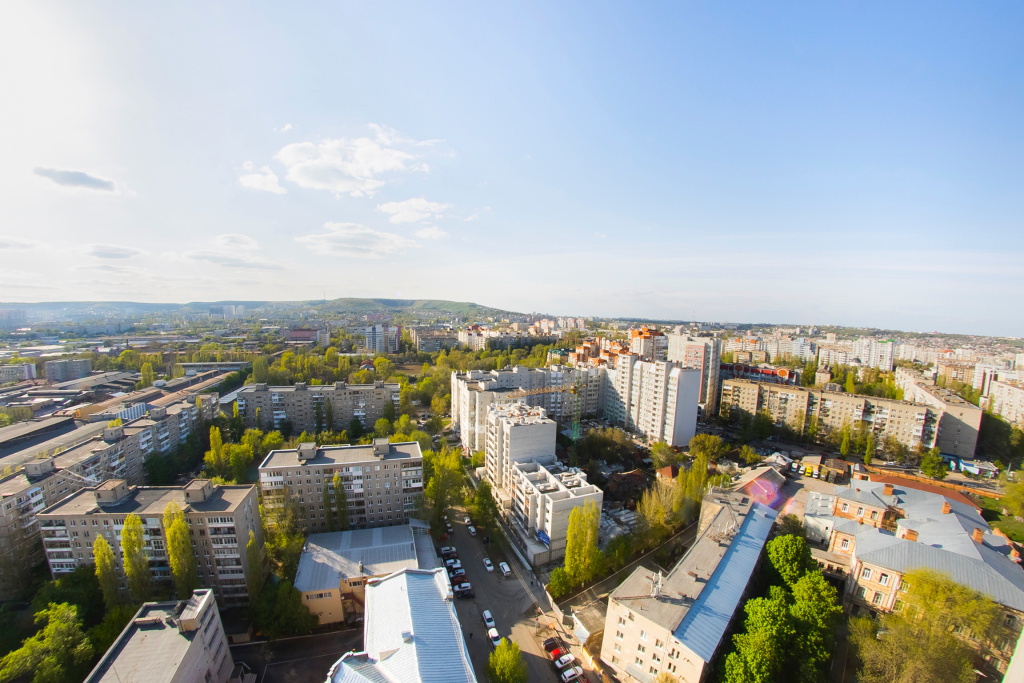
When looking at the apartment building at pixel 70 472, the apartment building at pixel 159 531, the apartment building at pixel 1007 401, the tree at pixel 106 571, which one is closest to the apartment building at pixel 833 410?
the apartment building at pixel 1007 401

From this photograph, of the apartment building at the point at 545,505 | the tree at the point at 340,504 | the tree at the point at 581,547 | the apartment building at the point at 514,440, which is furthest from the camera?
the apartment building at the point at 514,440

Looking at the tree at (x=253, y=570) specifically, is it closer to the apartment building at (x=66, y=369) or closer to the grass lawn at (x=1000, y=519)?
the grass lawn at (x=1000, y=519)

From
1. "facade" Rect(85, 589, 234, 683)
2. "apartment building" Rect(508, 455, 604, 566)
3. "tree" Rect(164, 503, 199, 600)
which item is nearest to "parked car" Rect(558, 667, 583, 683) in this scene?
"apartment building" Rect(508, 455, 604, 566)

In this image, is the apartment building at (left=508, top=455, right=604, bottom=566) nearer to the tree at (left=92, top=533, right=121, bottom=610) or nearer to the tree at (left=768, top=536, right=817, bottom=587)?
the tree at (left=768, top=536, right=817, bottom=587)

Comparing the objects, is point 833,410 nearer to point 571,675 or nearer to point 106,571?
point 571,675

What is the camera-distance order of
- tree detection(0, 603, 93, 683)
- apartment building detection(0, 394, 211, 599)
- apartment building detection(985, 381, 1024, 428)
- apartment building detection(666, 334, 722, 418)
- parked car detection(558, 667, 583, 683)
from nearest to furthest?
tree detection(0, 603, 93, 683) < parked car detection(558, 667, 583, 683) < apartment building detection(0, 394, 211, 599) < apartment building detection(985, 381, 1024, 428) < apartment building detection(666, 334, 722, 418)

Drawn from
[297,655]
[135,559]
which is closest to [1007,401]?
[297,655]
